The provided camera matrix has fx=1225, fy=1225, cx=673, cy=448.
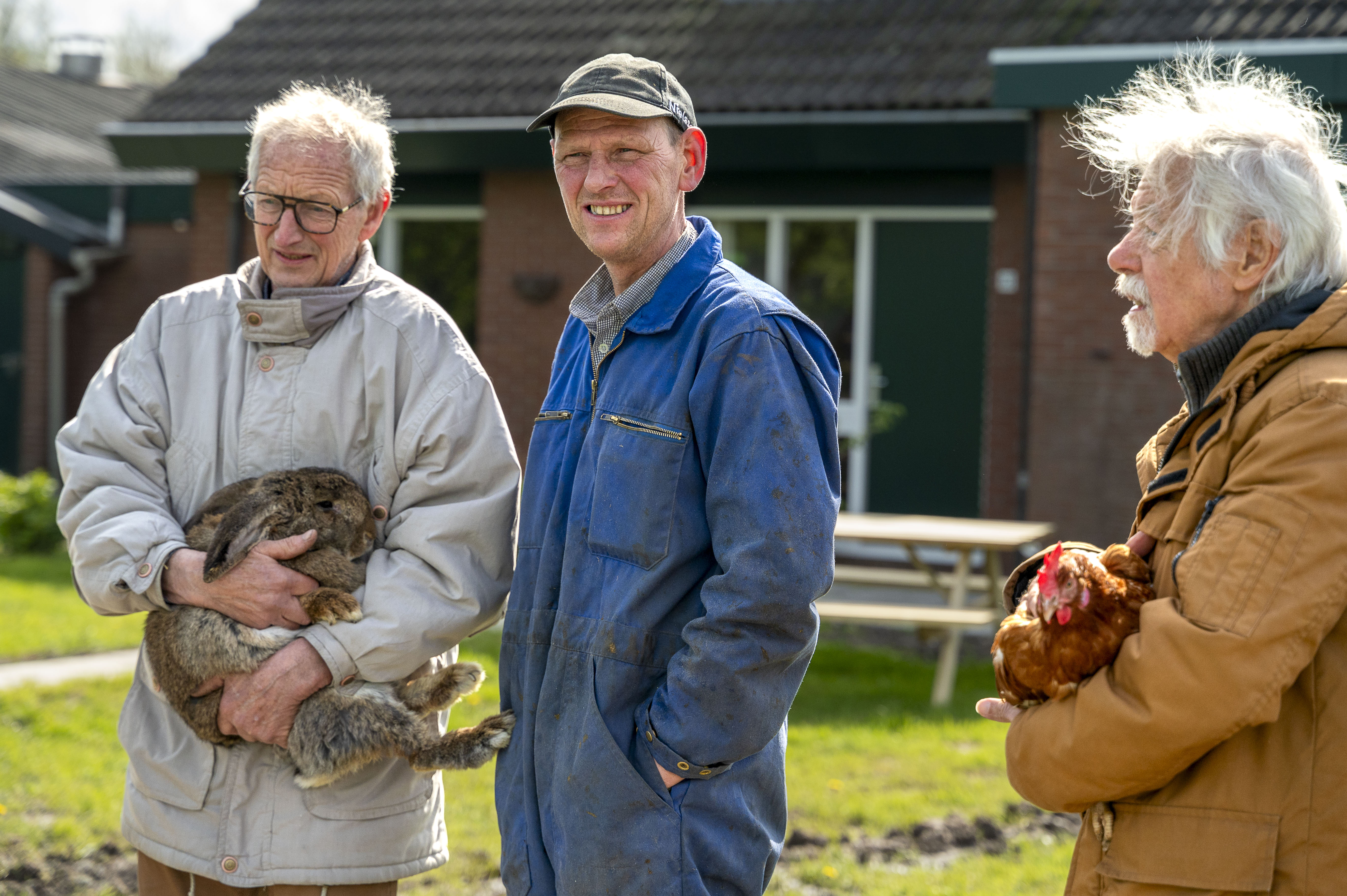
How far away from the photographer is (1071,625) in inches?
81.4

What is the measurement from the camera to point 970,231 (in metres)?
10.8

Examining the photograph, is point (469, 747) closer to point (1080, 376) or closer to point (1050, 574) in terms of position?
point (1050, 574)

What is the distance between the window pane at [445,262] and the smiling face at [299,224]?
9620 millimetres

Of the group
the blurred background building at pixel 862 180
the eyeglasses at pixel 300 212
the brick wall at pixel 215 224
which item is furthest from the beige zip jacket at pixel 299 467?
the brick wall at pixel 215 224

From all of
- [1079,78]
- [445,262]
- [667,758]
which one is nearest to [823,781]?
[667,758]

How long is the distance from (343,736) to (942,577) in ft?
21.5

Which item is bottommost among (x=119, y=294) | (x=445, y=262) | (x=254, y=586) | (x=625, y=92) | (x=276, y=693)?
(x=276, y=693)

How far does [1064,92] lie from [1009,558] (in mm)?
3680

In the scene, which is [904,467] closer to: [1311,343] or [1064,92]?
[1064,92]

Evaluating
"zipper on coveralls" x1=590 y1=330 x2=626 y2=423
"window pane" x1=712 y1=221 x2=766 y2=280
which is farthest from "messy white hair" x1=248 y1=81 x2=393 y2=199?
"window pane" x1=712 y1=221 x2=766 y2=280

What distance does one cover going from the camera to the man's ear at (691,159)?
2.67 metres

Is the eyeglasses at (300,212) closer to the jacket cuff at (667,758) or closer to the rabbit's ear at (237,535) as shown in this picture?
the rabbit's ear at (237,535)

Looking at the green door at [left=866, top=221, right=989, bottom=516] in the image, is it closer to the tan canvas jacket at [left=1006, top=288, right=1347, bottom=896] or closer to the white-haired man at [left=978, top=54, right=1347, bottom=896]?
the white-haired man at [left=978, top=54, right=1347, bottom=896]

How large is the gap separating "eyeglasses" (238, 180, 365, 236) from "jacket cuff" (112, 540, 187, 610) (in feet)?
2.72
